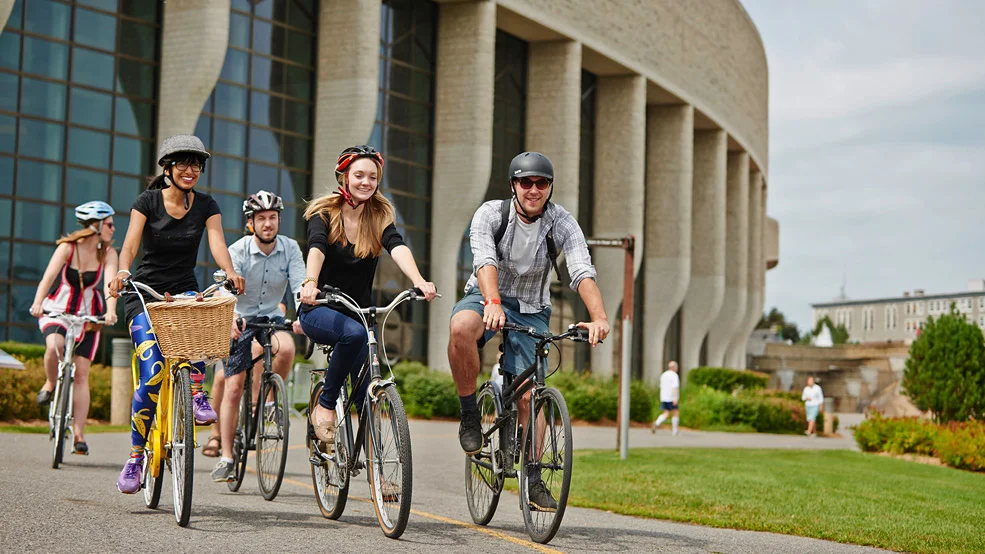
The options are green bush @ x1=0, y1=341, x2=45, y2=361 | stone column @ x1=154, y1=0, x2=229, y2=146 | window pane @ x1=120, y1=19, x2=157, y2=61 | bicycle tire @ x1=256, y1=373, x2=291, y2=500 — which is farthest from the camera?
window pane @ x1=120, y1=19, x2=157, y2=61

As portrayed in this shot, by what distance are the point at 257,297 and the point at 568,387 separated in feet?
70.8

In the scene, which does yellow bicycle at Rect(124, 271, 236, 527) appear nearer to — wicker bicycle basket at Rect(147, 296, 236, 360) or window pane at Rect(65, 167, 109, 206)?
wicker bicycle basket at Rect(147, 296, 236, 360)

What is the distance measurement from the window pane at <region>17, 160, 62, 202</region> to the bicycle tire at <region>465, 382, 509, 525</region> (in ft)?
73.0

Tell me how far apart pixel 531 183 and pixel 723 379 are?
132 ft

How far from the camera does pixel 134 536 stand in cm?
561

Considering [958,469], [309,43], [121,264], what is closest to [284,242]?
[121,264]

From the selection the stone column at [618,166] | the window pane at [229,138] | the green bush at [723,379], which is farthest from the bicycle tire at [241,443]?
the green bush at [723,379]

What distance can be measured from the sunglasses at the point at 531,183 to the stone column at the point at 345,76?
943 inches

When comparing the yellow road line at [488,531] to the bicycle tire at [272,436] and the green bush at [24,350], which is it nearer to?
the bicycle tire at [272,436]

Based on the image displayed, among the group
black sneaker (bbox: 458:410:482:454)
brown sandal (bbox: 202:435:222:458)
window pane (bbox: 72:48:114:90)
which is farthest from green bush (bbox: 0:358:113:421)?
black sneaker (bbox: 458:410:482:454)

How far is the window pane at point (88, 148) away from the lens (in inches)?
1073

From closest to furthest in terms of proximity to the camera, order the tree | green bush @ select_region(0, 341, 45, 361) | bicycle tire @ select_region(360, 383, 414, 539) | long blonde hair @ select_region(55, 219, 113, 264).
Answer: bicycle tire @ select_region(360, 383, 414, 539) < long blonde hair @ select_region(55, 219, 113, 264) < green bush @ select_region(0, 341, 45, 361) < the tree

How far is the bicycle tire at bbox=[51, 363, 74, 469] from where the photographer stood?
9170mm

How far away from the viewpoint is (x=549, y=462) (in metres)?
6.05
